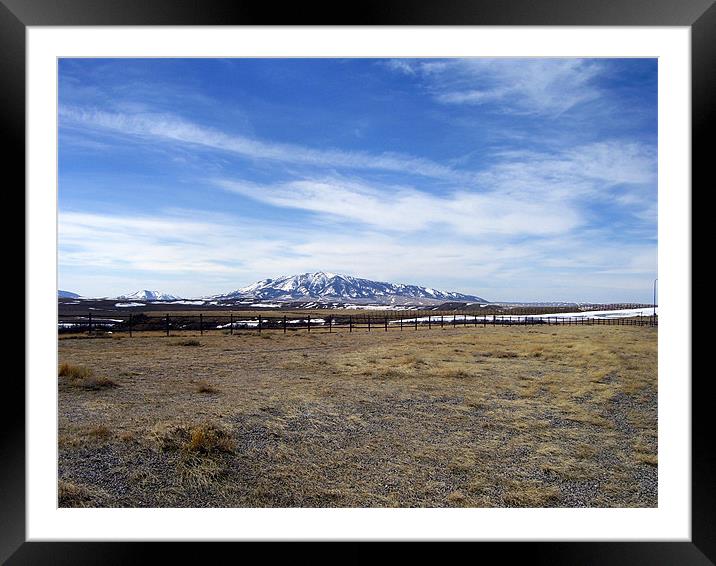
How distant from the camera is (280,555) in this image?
1114 mm

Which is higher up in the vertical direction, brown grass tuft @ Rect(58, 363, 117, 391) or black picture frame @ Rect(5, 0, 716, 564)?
black picture frame @ Rect(5, 0, 716, 564)

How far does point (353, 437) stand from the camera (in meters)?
3.16

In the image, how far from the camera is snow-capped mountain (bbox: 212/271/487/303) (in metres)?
101

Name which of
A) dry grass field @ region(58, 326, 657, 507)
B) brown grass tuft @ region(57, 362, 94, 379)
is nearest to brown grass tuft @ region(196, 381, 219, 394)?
dry grass field @ region(58, 326, 657, 507)

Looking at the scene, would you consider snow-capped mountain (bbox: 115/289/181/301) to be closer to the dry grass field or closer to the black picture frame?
the dry grass field

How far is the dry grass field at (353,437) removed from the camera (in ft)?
7.36

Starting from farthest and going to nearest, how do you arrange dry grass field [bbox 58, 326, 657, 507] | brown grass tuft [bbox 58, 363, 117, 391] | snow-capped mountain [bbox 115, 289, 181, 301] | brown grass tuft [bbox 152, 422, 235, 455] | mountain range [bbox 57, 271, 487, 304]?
mountain range [bbox 57, 271, 487, 304] < snow-capped mountain [bbox 115, 289, 181, 301] < brown grass tuft [bbox 58, 363, 117, 391] < brown grass tuft [bbox 152, 422, 235, 455] < dry grass field [bbox 58, 326, 657, 507]

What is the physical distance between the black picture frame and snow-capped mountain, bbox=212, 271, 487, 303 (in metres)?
96.6
